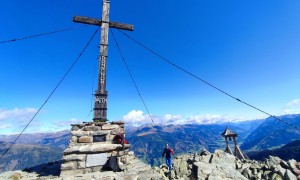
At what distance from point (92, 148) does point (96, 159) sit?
0.48m

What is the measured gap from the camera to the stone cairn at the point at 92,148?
25.3 feet

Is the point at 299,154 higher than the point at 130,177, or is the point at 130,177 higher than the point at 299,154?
the point at 130,177

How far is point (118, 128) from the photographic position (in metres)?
9.04

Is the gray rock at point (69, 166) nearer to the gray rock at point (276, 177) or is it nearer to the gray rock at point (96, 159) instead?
the gray rock at point (96, 159)

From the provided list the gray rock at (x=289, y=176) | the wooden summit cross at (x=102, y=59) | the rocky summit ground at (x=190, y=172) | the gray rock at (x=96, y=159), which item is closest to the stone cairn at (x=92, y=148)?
the gray rock at (x=96, y=159)

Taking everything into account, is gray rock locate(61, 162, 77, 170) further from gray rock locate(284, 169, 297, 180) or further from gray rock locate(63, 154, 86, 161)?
gray rock locate(284, 169, 297, 180)

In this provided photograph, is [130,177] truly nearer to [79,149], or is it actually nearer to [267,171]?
[79,149]

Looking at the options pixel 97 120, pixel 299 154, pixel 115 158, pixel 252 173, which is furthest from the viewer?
pixel 299 154

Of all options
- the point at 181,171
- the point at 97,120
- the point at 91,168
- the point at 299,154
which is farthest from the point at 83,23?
the point at 299,154

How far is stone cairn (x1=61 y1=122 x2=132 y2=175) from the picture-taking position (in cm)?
772

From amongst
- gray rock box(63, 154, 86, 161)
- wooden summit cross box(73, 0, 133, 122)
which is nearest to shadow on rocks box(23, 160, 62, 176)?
gray rock box(63, 154, 86, 161)

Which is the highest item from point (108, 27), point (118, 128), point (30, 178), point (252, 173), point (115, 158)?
point (108, 27)

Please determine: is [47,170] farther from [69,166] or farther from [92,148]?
[92,148]

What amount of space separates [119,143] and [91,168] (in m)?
1.48
